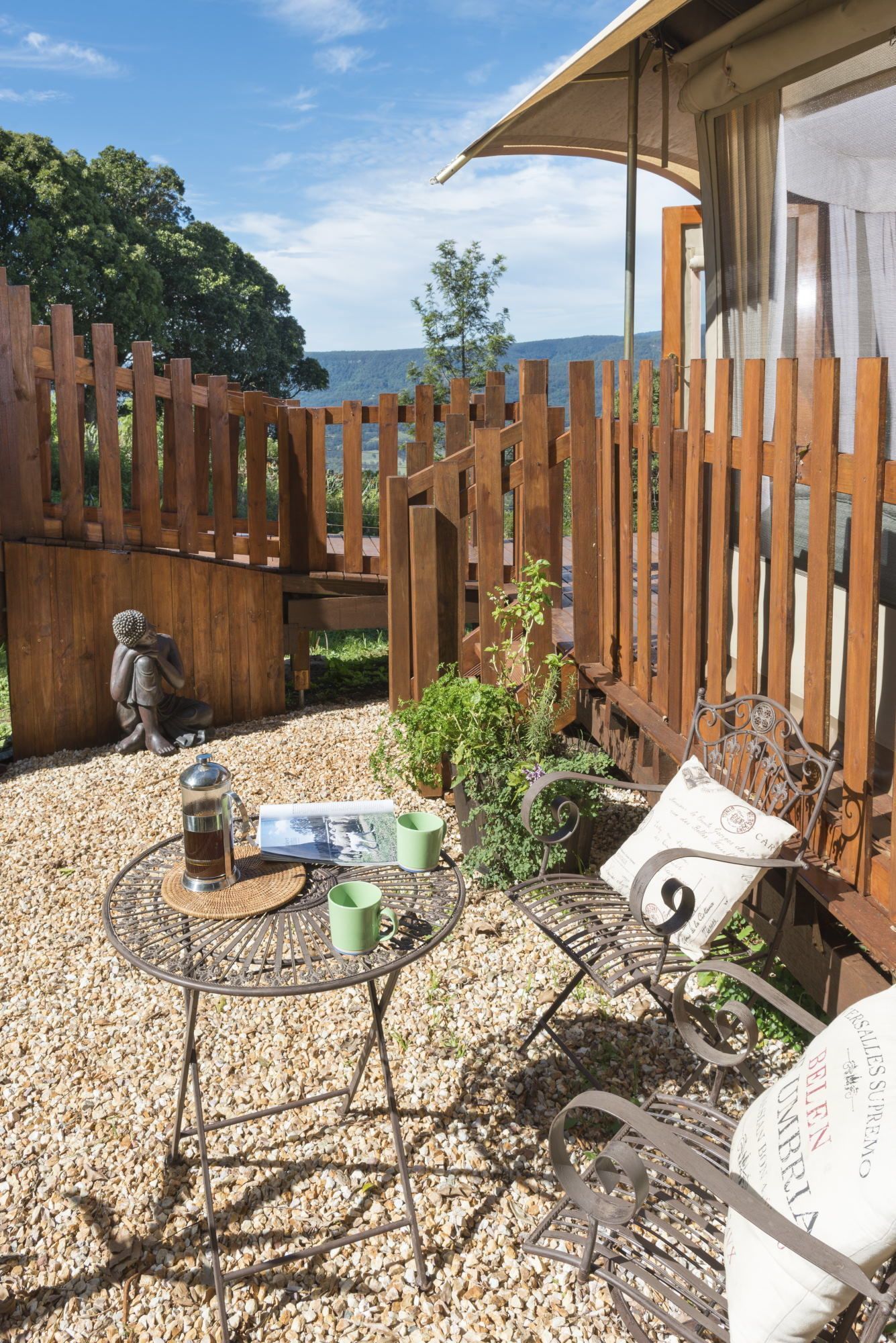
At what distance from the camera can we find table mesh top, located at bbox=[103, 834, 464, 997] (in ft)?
7.43

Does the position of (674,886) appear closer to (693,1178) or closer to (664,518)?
(693,1178)

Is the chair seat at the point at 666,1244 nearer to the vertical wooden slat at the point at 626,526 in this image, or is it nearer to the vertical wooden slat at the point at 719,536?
the vertical wooden slat at the point at 719,536

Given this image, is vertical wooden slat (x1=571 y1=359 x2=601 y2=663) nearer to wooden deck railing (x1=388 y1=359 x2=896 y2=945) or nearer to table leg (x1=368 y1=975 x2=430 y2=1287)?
wooden deck railing (x1=388 y1=359 x2=896 y2=945)

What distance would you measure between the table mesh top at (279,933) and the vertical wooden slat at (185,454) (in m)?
4.26

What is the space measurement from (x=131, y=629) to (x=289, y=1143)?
13.1 ft

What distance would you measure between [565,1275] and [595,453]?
11.7 feet

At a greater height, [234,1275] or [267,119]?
[267,119]

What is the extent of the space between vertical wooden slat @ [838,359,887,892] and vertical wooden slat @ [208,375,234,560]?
4977 millimetres

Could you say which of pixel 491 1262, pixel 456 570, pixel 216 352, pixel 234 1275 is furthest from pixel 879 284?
pixel 216 352

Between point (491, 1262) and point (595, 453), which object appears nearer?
point (491, 1262)

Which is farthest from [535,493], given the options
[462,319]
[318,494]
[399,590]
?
[462,319]

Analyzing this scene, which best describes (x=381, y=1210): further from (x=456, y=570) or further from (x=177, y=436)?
(x=177, y=436)

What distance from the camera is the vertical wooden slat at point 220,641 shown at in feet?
22.3

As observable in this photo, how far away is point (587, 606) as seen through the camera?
4961mm
